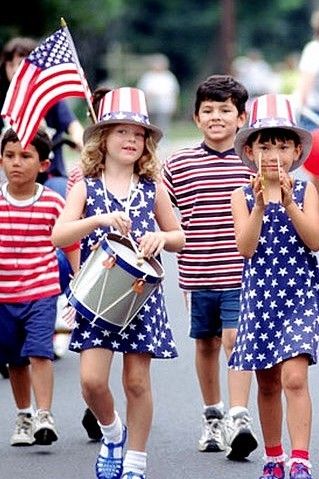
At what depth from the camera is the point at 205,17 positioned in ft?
216

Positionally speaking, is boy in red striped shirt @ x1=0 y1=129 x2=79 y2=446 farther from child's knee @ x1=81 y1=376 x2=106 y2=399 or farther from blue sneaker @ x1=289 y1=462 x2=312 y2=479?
blue sneaker @ x1=289 y1=462 x2=312 y2=479

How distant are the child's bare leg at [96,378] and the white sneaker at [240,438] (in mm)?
933

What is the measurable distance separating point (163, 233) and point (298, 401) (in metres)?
0.92

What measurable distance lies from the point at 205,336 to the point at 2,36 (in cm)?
3192

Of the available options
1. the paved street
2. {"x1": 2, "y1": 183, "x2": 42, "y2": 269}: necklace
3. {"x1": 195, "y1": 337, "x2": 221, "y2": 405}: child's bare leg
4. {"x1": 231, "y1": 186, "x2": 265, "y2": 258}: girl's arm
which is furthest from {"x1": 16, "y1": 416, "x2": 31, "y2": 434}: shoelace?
→ {"x1": 231, "y1": 186, "x2": 265, "y2": 258}: girl's arm

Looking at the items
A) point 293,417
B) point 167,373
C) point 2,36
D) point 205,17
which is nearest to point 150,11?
point 205,17

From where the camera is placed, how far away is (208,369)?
9.30 meters

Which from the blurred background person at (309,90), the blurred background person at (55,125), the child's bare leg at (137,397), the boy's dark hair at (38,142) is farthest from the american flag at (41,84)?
the blurred background person at (309,90)

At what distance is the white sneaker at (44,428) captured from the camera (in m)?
9.25

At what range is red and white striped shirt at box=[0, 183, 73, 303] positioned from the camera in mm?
9469

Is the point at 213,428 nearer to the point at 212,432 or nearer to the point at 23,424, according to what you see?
the point at 212,432

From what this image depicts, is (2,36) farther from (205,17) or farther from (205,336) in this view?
(205,336)

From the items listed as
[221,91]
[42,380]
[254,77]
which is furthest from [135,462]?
[254,77]

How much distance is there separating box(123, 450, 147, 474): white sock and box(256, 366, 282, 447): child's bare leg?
544 mm
